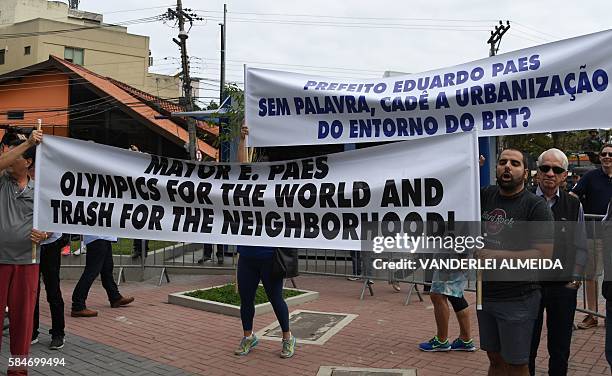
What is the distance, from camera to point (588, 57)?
13.9 ft

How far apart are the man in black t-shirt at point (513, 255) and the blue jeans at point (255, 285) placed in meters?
2.04

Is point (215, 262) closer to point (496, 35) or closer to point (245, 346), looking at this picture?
point (245, 346)

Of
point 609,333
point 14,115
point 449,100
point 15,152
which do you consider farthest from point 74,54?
point 609,333

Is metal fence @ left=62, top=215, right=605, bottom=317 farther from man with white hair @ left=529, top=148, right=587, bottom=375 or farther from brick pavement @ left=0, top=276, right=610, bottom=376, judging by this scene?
man with white hair @ left=529, top=148, right=587, bottom=375

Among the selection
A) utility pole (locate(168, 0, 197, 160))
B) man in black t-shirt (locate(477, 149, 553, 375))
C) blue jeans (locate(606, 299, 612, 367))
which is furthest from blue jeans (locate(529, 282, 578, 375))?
utility pole (locate(168, 0, 197, 160))

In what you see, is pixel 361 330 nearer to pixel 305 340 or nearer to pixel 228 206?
pixel 305 340

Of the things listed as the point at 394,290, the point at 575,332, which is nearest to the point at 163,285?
the point at 394,290

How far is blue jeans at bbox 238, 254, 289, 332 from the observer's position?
5.02 m

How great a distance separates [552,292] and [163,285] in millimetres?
6608

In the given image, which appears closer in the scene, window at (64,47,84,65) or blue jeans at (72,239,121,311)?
blue jeans at (72,239,121,311)

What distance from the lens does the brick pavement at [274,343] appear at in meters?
4.98

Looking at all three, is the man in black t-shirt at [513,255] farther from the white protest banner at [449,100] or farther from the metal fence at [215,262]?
the metal fence at [215,262]

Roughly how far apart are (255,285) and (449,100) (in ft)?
8.14

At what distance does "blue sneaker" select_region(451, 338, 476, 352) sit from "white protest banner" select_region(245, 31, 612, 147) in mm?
2121
